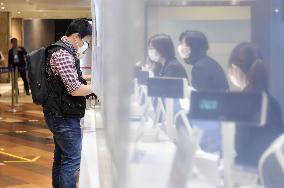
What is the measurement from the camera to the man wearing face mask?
24.0 inches

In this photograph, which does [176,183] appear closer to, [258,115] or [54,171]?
[258,115]

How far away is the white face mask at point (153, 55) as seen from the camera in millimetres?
703

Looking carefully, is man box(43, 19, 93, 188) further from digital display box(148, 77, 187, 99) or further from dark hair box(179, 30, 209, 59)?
dark hair box(179, 30, 209, 59)

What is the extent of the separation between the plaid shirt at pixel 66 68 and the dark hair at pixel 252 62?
91.0 inches

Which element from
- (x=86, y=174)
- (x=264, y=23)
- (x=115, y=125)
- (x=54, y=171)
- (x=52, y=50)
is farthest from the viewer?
(x=54, y=171)

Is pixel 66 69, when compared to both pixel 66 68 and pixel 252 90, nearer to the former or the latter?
pixel 66 68

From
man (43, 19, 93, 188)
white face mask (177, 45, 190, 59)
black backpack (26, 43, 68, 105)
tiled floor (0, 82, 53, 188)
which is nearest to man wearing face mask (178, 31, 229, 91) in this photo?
white face mask (177, 45, 190, 59)

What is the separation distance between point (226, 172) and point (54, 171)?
2746 mm

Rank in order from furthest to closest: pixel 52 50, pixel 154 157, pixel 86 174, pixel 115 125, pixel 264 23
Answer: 1. pixel 52 50
2. pixel 86 174
3. pixel 115 125
4. pixel 154 157
5. pixel 264 23

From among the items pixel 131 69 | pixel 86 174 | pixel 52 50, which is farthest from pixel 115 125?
pixel 52 50

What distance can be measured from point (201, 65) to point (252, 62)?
6cm

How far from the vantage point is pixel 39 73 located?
2.99 m

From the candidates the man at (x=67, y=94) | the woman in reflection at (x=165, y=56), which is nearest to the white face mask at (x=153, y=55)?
the woman in reflection at (x=165, y=56)

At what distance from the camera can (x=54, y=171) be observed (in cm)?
325
